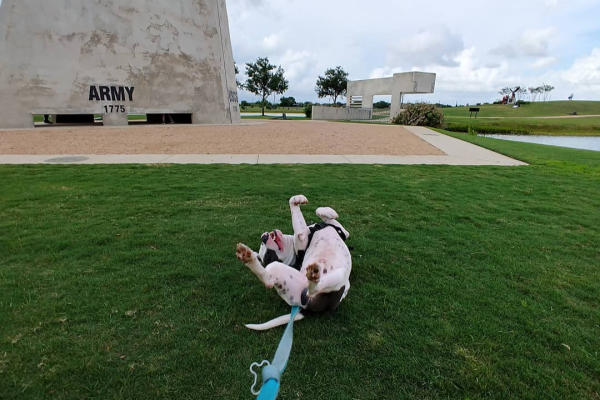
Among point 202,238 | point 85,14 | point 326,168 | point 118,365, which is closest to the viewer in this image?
point 118,365

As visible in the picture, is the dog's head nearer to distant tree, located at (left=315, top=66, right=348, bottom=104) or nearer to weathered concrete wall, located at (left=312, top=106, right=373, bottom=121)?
weathered concrete wall, located at (left=312, top=106, right=373, bottom=121)

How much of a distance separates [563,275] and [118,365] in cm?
364

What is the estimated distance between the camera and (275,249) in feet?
8.95

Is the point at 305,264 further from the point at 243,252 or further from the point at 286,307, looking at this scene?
the point at 243,252

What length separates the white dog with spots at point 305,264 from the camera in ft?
7.26

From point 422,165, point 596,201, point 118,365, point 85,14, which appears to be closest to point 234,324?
point 118,365

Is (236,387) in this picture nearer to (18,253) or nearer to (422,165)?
(18,253)

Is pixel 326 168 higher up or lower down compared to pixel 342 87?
lower down

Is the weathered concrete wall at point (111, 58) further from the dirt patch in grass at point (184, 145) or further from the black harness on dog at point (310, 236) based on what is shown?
the black harness on dog at point (310, 236)

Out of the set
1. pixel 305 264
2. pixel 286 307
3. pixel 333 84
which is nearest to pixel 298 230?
pixel 305 264

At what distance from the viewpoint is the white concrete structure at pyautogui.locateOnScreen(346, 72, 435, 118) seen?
34438mm

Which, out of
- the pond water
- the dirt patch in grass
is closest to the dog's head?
the dirt patch in grass

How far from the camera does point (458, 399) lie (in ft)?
6.09

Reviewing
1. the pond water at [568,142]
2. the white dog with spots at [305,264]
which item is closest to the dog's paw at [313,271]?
the white dog with spots at [305,264]
